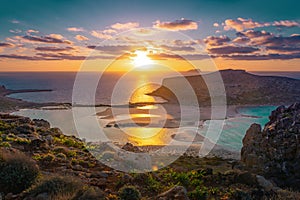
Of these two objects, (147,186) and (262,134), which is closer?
(147,186)

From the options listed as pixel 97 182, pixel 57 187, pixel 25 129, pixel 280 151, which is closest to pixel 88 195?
pixel 57 187

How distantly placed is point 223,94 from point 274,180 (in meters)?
102

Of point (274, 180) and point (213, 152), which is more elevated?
point (274, 180)

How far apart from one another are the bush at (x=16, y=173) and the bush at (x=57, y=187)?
983mm

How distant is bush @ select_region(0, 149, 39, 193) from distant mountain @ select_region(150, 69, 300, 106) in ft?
281

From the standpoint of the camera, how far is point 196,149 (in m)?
31.6

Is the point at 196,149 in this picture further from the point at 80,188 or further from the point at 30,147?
the point at 80,188

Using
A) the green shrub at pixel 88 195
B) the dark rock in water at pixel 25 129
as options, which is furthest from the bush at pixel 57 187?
the dark rock in water at pixel 25 129

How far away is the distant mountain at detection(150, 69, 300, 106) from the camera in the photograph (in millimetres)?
104106

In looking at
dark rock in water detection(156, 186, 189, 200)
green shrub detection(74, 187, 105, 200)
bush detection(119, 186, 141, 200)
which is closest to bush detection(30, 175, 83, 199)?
green shrub detection(74, 187, 105, 200)

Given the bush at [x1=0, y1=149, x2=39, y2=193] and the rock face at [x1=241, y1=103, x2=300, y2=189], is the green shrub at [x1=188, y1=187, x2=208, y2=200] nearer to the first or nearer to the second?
the bush at [x1=0, y1=149, x2=39, y2=193]

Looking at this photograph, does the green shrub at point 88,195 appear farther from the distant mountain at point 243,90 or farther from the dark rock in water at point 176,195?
the distant mountain at point 243,90

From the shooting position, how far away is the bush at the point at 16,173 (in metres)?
7.61

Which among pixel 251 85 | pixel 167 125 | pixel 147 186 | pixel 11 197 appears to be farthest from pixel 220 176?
pixel 251 85
